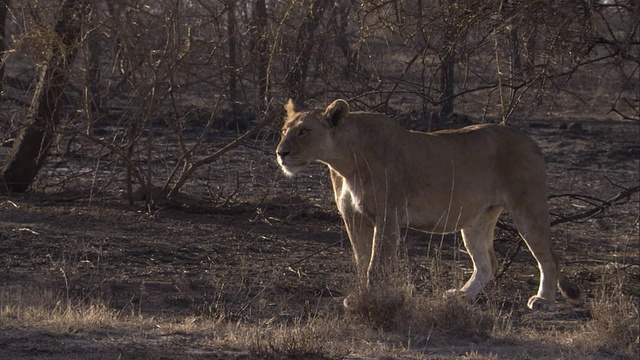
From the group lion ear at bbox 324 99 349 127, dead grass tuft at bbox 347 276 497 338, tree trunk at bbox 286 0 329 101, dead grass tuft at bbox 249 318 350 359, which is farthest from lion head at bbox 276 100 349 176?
tree trunk at bbox 286 0 329 101

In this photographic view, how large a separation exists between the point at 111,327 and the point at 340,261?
3918 millimetres

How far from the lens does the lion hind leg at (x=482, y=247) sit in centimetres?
1008

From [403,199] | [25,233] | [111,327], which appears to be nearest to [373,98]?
[403,199]

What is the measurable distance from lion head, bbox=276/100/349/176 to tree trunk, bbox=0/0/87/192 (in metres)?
3.04

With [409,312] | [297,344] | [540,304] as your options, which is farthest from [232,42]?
[297,344]

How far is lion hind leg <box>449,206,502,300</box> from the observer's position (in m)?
10.1

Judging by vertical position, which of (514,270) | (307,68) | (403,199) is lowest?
(514,270)

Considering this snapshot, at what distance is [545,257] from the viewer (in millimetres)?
9898

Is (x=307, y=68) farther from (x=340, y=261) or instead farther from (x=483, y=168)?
(x=483, y=168)

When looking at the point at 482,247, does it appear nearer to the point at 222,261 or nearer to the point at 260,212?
the point at 222,261

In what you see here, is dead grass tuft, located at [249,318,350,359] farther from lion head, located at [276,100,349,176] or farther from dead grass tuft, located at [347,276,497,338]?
lion head, located at [276,100,349,176]

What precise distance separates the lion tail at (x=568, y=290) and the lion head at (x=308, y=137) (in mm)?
2320

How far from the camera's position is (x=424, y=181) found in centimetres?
948

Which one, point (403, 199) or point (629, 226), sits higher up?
point (403, 199)
